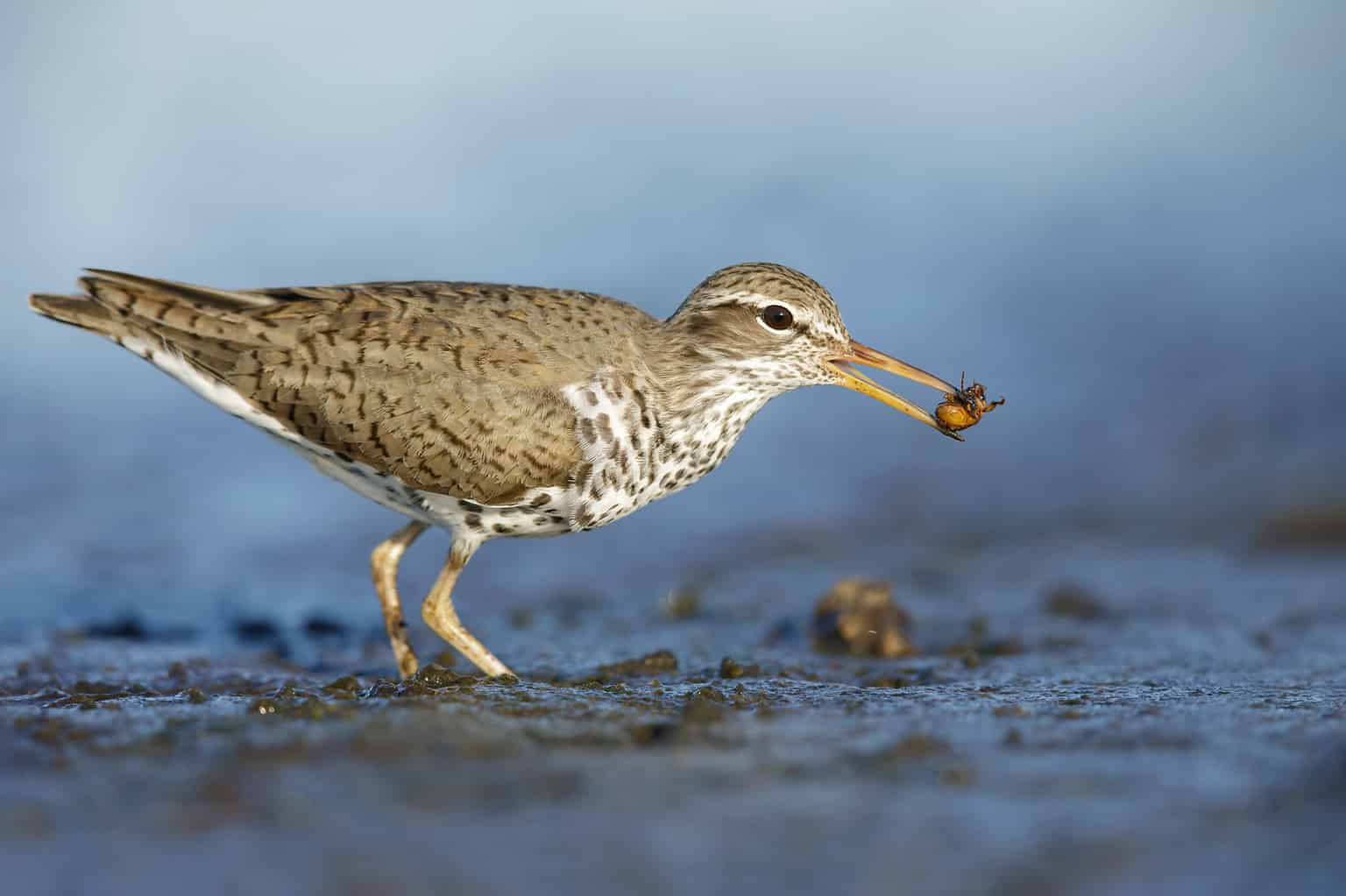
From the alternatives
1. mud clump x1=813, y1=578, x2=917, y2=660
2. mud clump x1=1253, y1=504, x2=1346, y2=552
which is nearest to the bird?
mud clump x1=813, y1=578, x2=917, y2=660

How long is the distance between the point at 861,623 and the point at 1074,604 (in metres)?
1.98

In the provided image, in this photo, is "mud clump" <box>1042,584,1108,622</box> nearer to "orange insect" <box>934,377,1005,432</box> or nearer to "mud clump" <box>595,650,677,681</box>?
"orange insect" <box>934,377,1005,432</box>

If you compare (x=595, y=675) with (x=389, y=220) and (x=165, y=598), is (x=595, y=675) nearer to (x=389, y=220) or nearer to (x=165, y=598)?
(x=165, y=598)

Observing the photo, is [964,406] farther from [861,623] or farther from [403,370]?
[403,370]

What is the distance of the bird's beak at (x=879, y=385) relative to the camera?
7.55 metres

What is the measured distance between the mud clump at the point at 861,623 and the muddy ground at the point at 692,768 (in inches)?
7.4

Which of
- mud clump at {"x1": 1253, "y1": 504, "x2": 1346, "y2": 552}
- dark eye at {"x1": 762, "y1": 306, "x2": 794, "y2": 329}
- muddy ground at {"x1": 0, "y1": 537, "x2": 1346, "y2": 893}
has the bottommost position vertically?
muddy ground at {"x1": 0, "y1": 537, "x2": 1346, "y2": 893}

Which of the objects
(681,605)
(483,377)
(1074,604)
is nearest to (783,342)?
(483,377)

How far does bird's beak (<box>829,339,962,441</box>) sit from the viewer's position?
7.55m

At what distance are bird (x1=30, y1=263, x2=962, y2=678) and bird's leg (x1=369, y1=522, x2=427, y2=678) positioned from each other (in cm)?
2

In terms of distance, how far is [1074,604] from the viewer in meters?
9.42

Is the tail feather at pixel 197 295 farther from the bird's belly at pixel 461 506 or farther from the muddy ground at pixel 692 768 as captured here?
the muddy ground at pixel 692 768

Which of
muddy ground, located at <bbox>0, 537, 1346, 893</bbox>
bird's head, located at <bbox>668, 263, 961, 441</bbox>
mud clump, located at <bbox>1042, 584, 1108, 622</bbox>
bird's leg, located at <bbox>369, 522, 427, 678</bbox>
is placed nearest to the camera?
muddy ground, located at <bbox>0, 537, 1346, 893</bbox>

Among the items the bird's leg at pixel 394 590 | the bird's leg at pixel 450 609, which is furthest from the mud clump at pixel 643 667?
the bird's leg at pixel 394 590
